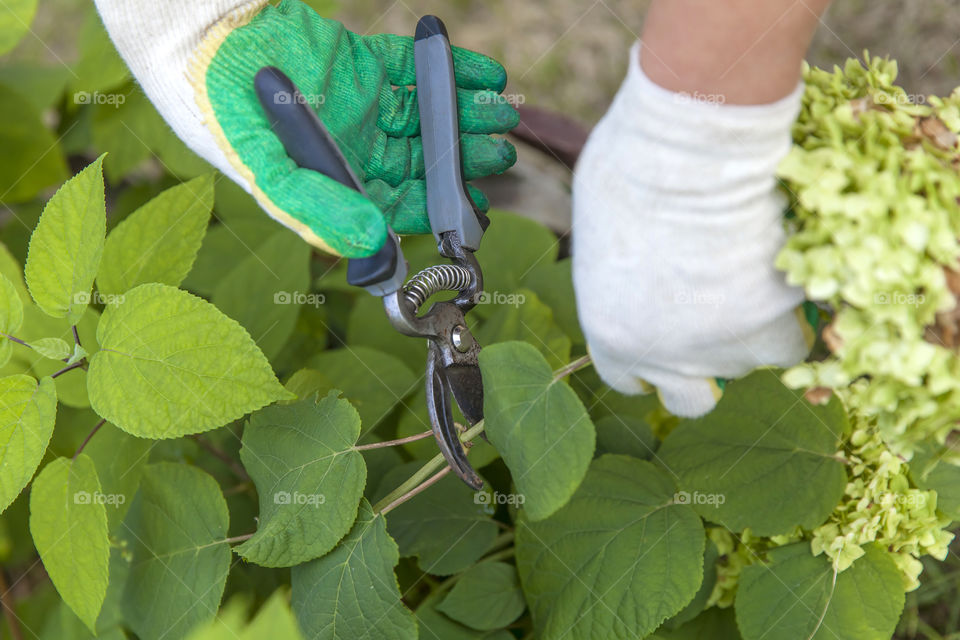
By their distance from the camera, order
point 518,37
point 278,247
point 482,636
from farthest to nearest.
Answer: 1. point 518,37
2. point 278,247
3. point 482,636

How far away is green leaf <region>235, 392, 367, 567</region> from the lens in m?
0.87

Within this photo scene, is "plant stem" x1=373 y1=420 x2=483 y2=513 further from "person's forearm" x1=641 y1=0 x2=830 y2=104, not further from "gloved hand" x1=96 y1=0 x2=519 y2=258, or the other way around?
"person's forearm" x1=641 y1=0 x2=830 y2=104

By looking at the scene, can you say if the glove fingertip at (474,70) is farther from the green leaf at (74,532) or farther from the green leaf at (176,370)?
the green leaf at (74,532)

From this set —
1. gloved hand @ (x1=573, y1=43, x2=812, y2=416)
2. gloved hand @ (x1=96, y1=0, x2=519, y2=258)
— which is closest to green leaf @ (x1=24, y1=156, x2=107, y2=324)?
gloved hand @ (x1=96, y1=0, x2=519, y2=258)

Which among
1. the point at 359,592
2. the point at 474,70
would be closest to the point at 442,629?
the point at 359,592

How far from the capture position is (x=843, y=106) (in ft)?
2.27

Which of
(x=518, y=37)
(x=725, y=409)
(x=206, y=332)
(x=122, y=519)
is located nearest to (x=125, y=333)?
(x=206, y=332)

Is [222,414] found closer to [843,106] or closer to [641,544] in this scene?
[641,544]

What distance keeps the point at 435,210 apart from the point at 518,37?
1.42 meters

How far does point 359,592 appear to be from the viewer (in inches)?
34.6

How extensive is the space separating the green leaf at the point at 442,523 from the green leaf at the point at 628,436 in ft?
0.72

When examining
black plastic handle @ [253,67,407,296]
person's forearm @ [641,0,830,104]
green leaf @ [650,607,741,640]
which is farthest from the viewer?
green leaf @ [650,607,741,640]

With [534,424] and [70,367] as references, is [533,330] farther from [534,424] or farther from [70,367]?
[70,367]

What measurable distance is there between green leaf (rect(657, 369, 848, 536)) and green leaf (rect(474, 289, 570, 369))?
243mm
